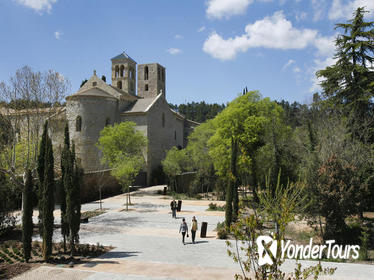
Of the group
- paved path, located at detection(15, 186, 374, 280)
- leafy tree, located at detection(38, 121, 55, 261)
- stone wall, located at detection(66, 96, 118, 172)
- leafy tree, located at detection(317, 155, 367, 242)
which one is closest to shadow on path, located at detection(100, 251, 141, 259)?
paved path, located at detection(15, 186, 374, 280)

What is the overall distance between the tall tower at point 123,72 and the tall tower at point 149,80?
1855mm

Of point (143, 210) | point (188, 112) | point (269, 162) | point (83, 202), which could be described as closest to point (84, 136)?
point (83, 202)

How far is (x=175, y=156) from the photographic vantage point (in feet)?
124

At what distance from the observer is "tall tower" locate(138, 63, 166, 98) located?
5528 centimetres

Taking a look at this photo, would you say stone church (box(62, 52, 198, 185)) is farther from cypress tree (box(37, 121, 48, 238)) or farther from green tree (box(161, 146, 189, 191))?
cypress tree (box(37, 121, 48, 238))

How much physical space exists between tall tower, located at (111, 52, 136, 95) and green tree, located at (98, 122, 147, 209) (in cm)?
2221

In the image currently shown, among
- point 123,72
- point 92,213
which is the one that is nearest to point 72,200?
point 92,213

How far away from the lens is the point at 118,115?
140 feet

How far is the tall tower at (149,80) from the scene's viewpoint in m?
55.3

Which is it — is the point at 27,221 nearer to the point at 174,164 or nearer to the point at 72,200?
the point at 72,200

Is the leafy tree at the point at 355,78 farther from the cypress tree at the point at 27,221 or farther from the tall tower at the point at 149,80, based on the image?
the tall tower at the point at 149,80

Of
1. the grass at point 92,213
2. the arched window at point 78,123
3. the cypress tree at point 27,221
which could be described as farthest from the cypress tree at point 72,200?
the arched window at point 78,123

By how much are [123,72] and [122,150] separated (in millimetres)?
26850

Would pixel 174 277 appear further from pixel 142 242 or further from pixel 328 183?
pixel 328 183
